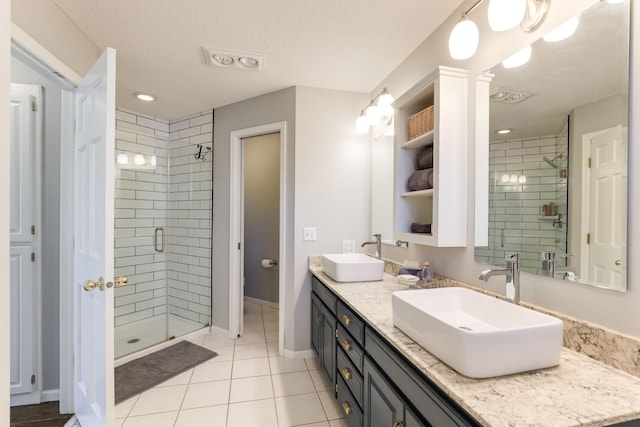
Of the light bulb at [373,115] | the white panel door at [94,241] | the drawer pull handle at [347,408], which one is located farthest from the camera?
the light bulb at [373,115]

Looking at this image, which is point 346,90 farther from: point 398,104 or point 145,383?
point 145,383

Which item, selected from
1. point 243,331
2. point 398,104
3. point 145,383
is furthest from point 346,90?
point 145,383

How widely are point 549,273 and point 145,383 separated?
2590 millimetres

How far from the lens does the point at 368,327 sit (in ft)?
4.54

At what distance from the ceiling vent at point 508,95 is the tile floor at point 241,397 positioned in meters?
1.93

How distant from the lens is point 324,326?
6.97ft

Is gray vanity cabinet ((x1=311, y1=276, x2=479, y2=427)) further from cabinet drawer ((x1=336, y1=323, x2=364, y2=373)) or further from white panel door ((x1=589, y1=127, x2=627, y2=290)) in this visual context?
white panel door ((x1=589, y1=127, x2=627, y2=290))

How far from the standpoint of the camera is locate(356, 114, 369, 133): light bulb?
2482mm

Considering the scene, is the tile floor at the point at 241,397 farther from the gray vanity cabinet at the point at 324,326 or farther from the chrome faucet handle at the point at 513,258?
the chrome faucet handle at the point at 513,258

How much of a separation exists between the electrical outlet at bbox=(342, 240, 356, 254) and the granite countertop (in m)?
1.67

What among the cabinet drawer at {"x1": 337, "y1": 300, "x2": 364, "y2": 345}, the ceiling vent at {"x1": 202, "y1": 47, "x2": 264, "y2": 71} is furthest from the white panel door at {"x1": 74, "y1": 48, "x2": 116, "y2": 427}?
the cabinet drawer at {"x1": 337, "y1": 300, "x2": 364, "y2": 345}

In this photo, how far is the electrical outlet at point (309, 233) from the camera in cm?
262

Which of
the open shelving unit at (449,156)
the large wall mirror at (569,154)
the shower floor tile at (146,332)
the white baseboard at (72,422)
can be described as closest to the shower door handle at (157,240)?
the shower floor tile at (146,332)

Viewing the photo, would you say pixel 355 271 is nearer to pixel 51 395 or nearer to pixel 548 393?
pixel 548 393
